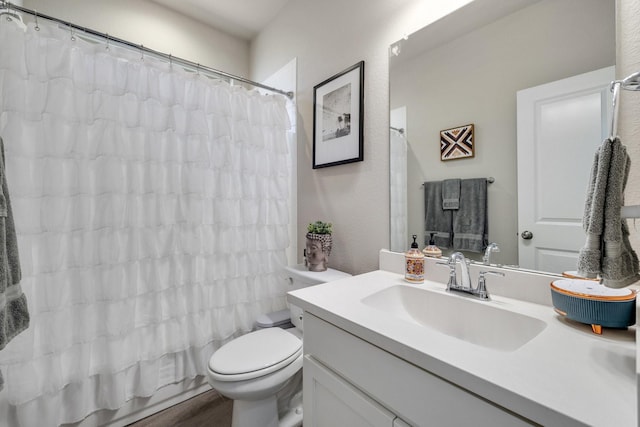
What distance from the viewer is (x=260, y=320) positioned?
5.50ft

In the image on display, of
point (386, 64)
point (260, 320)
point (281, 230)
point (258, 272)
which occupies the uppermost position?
point (386, 64)

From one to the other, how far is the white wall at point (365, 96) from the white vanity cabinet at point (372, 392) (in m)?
0.64

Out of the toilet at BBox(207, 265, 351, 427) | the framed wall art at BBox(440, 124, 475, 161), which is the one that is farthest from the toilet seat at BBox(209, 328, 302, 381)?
the framed wall art at BBox(440, 124, 475, 161)

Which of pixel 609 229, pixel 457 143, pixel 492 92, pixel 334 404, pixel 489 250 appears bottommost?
pixel 334 404

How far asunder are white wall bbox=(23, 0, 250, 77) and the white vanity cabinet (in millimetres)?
2345

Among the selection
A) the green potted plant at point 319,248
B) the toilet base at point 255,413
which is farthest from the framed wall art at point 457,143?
the toilet base at point 255,413

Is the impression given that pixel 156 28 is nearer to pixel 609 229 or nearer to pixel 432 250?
pixel 432 250

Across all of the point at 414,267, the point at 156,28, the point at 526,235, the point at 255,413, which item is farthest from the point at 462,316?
the point at 156,28

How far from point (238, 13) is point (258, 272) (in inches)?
79.8

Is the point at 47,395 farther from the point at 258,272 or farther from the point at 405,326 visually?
the point at 405,326

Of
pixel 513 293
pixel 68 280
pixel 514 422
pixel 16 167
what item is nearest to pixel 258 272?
pixel 68 280

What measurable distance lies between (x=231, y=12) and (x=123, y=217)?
5.93ft

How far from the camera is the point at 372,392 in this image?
70 cm

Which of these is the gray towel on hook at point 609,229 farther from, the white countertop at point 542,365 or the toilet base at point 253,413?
the toilet base at point 253,413
